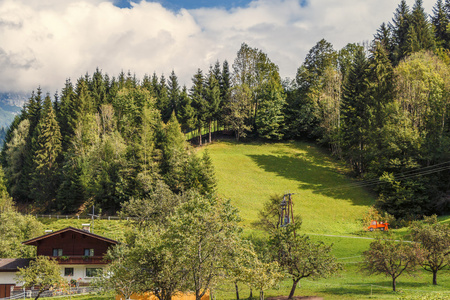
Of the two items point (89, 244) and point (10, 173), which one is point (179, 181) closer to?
point (89, 244)

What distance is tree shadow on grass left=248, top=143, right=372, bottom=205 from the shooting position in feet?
226

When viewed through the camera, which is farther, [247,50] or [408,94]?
[247,50]

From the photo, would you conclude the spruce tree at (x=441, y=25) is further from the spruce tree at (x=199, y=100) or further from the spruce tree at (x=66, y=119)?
the spruce tree at (x=66, y=119)

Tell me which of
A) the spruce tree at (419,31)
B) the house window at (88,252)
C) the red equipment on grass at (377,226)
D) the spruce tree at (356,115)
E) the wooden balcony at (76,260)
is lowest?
the wooden balcony at (76,260)

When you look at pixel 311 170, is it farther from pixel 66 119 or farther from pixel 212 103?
pixel 66 119

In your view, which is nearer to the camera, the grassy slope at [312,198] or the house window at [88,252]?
the grassy slope at [312,198]

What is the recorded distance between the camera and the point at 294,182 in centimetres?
7338

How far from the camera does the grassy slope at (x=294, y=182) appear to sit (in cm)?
6072

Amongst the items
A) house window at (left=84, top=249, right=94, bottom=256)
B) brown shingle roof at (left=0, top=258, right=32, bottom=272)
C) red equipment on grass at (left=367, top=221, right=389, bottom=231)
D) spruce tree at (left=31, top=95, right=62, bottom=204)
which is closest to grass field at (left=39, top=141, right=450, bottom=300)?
red equipment on grass at (left=367, top=221, right=389, bottom=231)

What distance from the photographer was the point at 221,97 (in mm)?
102562

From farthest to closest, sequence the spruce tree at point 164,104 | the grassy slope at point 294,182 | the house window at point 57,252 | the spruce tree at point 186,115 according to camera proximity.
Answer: the spruce tree at point 164,104 → the spruce tree at point 186,115 → the grassy slope at point 294,182 → the house window at point 57,252

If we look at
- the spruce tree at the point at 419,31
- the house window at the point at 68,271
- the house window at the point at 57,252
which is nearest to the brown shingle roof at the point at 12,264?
the house window at the point at 57,252

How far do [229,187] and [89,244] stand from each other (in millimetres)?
29881

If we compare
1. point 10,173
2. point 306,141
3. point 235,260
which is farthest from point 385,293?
point 10,173
